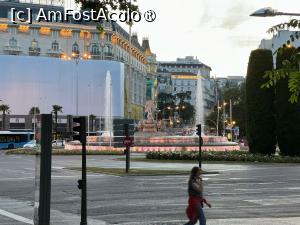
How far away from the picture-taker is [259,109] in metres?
48.2

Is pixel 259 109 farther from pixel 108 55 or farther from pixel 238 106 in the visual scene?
pixel 108 55

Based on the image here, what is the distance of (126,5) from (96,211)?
866 centimetres

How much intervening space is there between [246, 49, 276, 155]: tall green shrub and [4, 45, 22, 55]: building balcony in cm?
10679

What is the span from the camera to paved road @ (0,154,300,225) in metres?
15.2

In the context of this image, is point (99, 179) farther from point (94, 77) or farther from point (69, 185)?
point (94, 77)

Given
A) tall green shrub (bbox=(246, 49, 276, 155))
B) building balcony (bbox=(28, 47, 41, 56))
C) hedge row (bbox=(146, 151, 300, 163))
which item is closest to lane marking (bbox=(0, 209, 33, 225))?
hedge row (bbox=(146, 151, 300, 163))

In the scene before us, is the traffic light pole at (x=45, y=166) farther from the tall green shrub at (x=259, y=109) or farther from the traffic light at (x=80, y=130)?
the tall green shrub at (x=259, y=109)

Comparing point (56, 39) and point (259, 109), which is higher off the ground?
point (56, 39)

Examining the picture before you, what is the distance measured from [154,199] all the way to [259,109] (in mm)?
29936

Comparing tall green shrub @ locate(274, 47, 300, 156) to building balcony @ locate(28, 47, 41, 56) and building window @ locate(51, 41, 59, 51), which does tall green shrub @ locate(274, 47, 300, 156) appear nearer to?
building balcony @ locate(28, 47, 41, 56)

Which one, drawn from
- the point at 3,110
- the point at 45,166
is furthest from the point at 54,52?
the point at 45,166

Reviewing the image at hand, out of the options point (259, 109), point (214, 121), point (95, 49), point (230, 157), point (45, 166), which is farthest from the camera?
point (95, 49)

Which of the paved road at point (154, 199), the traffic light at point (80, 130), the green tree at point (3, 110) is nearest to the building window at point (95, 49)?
the green tree at point (3, 110)

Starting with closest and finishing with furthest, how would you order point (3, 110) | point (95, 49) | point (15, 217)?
point (15, 217), point (3, 110), point (95, 49)
